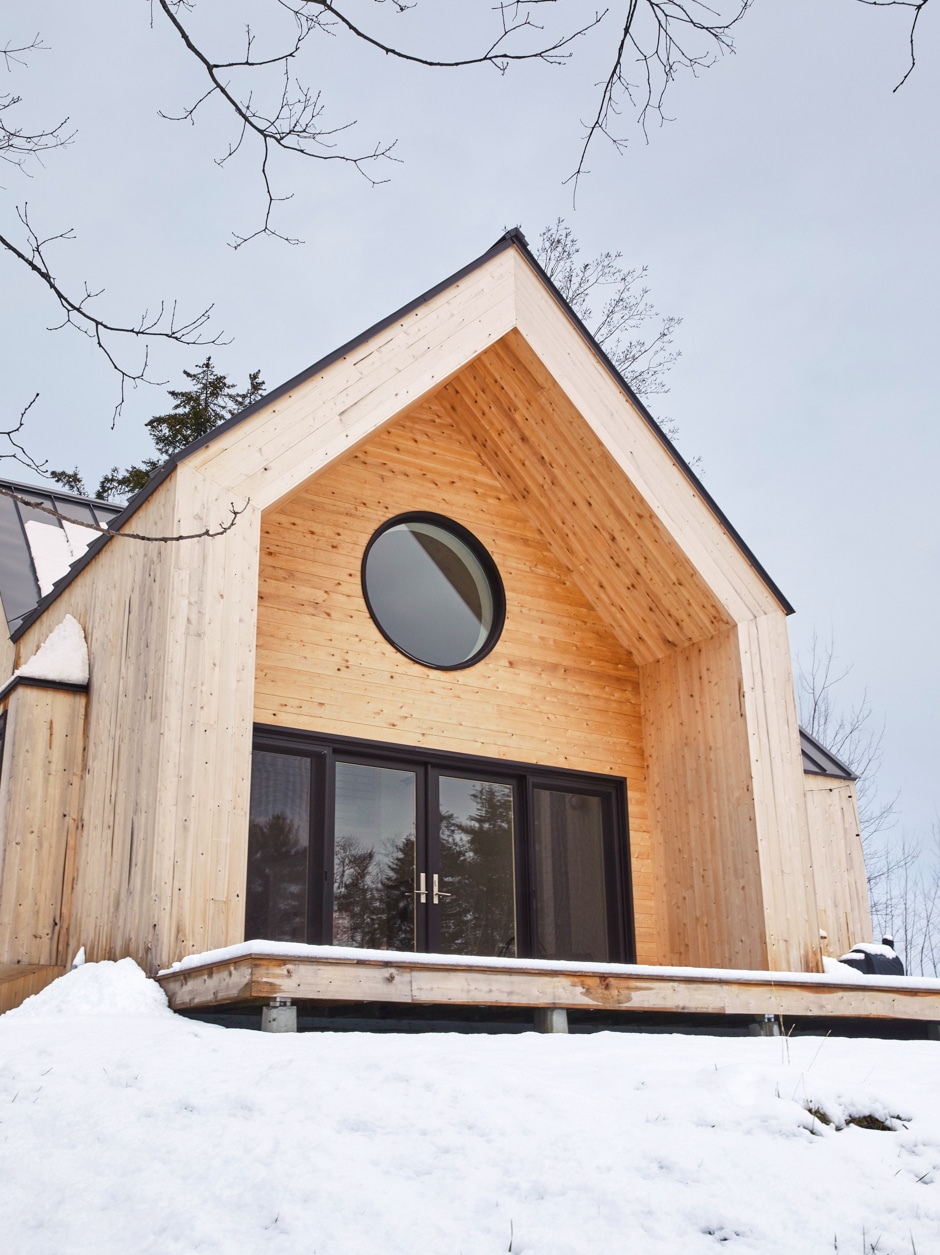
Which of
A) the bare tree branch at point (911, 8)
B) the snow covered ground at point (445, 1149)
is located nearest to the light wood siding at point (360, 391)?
the snow covered ground at point (445, 1149)

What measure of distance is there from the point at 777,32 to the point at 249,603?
164 inches

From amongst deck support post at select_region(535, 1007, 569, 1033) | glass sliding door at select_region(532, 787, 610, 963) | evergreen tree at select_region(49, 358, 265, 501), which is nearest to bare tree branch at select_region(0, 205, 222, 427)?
deck support post at select_region(535, 1007, 569, 1033)

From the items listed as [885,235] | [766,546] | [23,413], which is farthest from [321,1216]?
[766,546]

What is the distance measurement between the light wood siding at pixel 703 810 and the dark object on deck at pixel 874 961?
0.72 metres

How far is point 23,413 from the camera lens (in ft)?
14.5

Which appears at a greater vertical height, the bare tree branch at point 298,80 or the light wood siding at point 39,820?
the bare tree branch at point 298,80

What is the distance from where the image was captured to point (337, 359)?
7.91 meters

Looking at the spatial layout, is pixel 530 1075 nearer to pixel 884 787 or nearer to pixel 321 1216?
pixel 321 1216

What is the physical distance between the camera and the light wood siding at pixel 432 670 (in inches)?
341

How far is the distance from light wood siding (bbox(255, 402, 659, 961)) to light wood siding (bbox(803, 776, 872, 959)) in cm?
165

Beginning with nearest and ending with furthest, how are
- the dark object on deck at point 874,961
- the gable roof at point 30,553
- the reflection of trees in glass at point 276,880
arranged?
1. the reflection of trees in glass at point 276,880
2. the dark object on deck at point 874,961
3. the gable roof at point 30,553

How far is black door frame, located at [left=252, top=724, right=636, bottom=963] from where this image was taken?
27.0ft

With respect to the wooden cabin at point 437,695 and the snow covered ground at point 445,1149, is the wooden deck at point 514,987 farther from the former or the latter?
the wooden cabin at point 437,695

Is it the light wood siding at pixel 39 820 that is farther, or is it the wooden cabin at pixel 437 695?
the light wood siding at pixel 39 820
